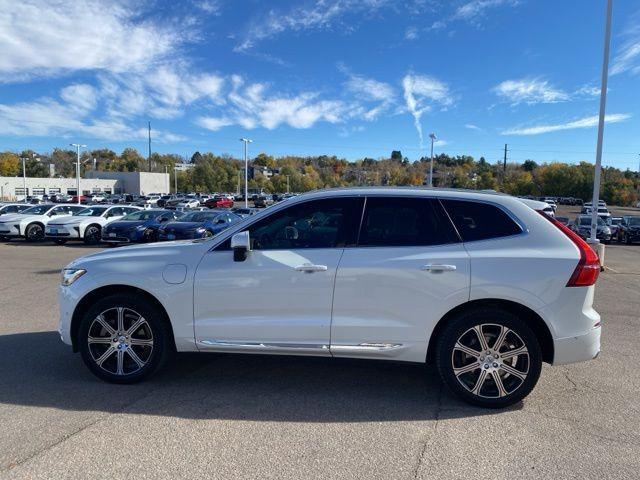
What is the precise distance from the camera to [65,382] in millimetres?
4359

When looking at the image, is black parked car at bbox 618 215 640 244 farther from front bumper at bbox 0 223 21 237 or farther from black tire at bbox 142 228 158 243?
front bumper at bbox 0 223 21 237

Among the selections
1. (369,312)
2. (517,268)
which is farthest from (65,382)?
(517,268)

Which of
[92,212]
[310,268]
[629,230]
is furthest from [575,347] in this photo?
[629,230]

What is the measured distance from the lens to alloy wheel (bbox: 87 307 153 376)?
168 inches

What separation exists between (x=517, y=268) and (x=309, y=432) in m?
2.09

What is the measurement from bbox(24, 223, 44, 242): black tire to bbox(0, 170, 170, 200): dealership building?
68.0m

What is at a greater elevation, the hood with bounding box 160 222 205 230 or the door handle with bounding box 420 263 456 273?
the door handle with bounding box 420 263 456 273

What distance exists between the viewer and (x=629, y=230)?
27.0m

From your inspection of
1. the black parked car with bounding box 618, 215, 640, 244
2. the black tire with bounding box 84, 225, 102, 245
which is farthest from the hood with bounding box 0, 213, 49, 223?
the black parked car with bounding box 618, 215, 640, 244

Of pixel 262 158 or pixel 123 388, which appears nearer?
pixel 123 388

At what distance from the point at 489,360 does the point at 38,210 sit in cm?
2225

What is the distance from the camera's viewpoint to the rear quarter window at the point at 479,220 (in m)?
3.95

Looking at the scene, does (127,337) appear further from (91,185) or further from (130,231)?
(91,185)

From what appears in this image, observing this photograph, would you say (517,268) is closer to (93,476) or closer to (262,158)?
(93,476)
